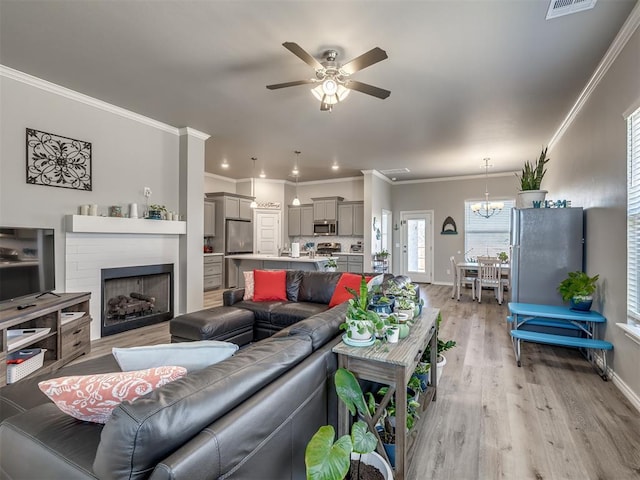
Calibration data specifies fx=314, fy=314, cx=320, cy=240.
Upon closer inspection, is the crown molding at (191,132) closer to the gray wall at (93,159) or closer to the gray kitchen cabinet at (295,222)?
the gray wall at (93,159)

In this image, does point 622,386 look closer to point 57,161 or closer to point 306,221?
point 57,161

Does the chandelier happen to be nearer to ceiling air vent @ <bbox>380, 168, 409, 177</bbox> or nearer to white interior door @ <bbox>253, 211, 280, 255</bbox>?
ceiling air vent @ <bbox>380, 168, 409, 177</bbox>

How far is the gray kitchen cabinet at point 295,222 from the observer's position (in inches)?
351

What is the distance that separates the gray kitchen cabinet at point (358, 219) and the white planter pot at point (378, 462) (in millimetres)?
6755

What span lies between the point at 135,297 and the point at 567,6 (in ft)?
18.5

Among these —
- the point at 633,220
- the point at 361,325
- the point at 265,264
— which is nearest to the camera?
the point at 361,325

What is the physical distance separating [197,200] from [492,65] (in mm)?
4268

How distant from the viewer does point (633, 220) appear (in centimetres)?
256

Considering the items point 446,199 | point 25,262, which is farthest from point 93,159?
point 446,199

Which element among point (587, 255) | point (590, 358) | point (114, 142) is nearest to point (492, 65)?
point (587, 255)

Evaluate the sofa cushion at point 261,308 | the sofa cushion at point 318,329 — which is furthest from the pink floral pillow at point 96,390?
the sofa cushion at point 261,308

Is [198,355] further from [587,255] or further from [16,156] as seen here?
[587,255]

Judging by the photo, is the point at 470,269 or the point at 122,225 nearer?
the point at 122,225

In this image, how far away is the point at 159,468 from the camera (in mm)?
804
